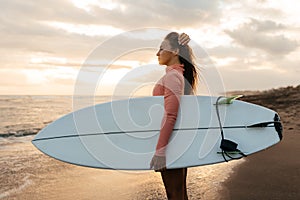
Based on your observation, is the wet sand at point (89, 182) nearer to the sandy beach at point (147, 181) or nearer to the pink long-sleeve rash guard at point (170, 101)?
the sandy beach at point (147, 181)

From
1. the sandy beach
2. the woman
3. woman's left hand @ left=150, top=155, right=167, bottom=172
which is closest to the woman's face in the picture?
the woman

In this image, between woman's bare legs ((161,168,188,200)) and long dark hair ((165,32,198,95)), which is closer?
woman's bare legs ((161,168,188,200))

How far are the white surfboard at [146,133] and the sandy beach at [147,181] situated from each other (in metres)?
0.88

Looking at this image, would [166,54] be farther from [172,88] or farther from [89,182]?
[89,182]

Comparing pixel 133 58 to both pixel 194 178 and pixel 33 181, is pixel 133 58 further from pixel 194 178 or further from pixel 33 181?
pixel 33 181

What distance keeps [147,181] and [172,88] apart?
2667mm

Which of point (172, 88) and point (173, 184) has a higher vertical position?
point (172, 88)

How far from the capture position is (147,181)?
14.6 ft

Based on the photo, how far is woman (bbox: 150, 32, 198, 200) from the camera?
82.6 inches

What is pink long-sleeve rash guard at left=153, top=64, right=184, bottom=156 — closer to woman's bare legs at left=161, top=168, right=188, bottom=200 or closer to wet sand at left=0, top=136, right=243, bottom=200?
woman's bare legs at left=161, top=168, right=188, bottom=200

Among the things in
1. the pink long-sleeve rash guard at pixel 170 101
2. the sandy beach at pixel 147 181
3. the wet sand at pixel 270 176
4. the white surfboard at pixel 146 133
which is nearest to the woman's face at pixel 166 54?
the pink long-sleeve rash guard at pixel 170 101

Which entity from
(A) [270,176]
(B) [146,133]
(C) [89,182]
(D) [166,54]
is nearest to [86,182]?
(C) [89,182]

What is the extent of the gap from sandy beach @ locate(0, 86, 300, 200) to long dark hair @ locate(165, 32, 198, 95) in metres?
1.79

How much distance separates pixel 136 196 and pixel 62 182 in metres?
1.32
